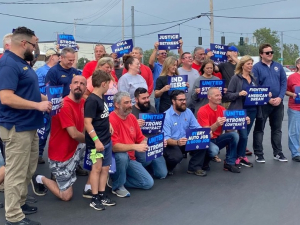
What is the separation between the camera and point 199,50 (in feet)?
31.3

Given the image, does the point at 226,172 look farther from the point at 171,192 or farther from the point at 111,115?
the point at 111,115

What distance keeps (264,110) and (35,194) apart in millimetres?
4699

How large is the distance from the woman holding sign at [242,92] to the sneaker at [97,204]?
3.20m

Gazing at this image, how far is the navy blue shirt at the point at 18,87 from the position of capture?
15.2ft

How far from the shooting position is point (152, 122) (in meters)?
6.99

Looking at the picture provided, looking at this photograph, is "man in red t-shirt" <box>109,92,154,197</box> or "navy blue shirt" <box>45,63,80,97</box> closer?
"man in red t-shirt" <box>109,92,154,197</box>

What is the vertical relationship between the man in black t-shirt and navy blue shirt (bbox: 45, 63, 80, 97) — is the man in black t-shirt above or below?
below

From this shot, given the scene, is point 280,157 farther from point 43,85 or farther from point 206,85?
point 43,85

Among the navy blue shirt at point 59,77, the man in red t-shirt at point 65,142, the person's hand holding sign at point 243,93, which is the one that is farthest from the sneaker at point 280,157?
the navy blue shirt at point 59,77

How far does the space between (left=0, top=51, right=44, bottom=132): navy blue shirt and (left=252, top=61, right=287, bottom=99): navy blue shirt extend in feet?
15.8

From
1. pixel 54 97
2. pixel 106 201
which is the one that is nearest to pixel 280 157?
pixel 106 201

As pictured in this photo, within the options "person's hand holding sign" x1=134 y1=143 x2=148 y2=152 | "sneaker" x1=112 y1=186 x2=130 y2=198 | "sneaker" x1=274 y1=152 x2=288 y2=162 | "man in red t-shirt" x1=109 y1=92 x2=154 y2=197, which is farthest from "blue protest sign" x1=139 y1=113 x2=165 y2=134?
"sneaker" x1=274 y1=152 x2=288 y2=162

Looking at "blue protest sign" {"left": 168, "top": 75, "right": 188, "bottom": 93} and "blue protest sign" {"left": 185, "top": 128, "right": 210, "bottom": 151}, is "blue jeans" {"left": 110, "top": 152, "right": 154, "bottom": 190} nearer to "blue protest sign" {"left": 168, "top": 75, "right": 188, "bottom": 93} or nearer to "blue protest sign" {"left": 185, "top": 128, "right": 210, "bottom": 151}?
"blue protest sign" {"left": 185, "top": 128, "right": 210, "bottom": 151}

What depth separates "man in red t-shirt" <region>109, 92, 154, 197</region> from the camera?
6.14 m
